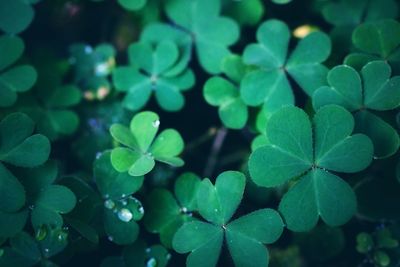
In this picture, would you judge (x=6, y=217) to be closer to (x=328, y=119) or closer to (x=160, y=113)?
(x=160, y=113)

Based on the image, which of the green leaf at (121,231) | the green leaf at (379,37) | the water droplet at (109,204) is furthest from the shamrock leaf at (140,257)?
the green leaf at (379,37)

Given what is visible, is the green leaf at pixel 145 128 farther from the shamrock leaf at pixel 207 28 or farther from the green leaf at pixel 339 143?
the green leaf at pixel 339 143

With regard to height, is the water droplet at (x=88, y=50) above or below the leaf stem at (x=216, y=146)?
above

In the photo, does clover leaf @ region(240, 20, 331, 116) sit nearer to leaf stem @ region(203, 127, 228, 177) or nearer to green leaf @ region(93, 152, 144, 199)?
leaf stem @ region(203, 127, 228, 177)

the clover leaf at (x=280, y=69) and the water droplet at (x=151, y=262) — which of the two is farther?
the clover leaf at (x=280, y=69)

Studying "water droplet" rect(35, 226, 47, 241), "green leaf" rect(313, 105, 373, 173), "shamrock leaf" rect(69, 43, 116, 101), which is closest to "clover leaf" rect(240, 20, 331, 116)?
"green leaf" rect(313, 105, 373, 173)
